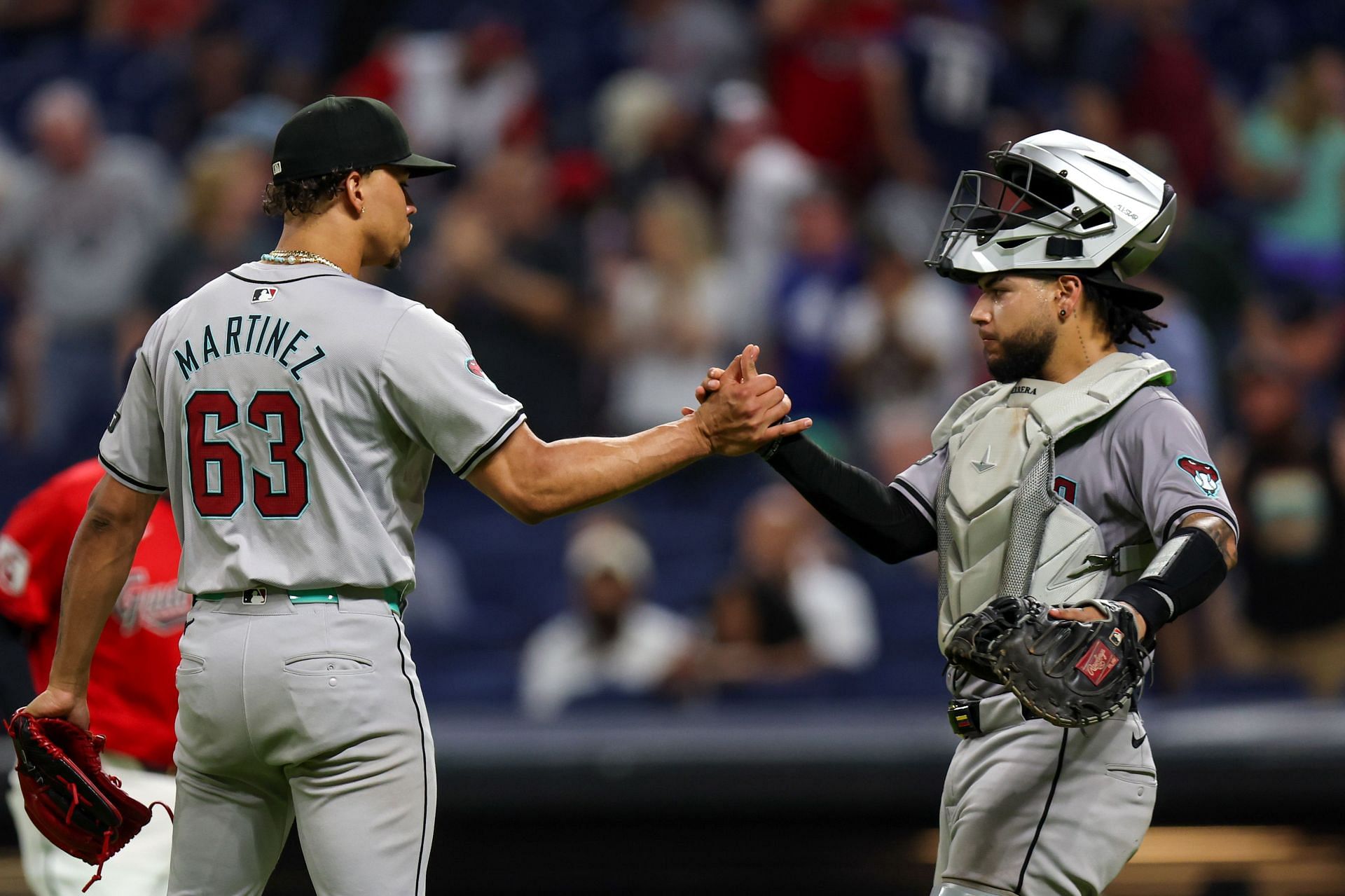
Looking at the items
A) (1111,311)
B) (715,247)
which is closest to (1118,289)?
(1111,311)

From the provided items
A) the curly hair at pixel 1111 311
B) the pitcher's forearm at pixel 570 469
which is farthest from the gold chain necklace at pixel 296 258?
the curly hair at pixel 1111 311

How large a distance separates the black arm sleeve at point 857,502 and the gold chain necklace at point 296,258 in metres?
0.93

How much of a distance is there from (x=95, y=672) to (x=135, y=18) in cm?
697

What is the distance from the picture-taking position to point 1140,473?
2945 millimetres

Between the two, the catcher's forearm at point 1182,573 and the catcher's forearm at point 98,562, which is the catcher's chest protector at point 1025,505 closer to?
the catcher's forearm at point 1182,573

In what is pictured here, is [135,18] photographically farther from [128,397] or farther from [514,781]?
[128,397]

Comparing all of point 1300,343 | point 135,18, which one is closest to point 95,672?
point 1300,343

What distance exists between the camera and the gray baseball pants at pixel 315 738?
9.13 ft

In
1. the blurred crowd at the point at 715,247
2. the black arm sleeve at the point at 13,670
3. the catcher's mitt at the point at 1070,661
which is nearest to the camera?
the catcher's mitt at the point at 1070,661

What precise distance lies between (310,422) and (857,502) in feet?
3.44

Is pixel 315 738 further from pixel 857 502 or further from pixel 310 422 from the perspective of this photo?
pixel 857 502

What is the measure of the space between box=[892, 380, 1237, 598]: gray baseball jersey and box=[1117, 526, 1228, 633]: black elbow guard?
5cm

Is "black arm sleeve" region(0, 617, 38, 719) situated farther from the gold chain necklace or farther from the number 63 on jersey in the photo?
the gold chain necklace

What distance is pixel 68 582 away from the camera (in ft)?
10.2
